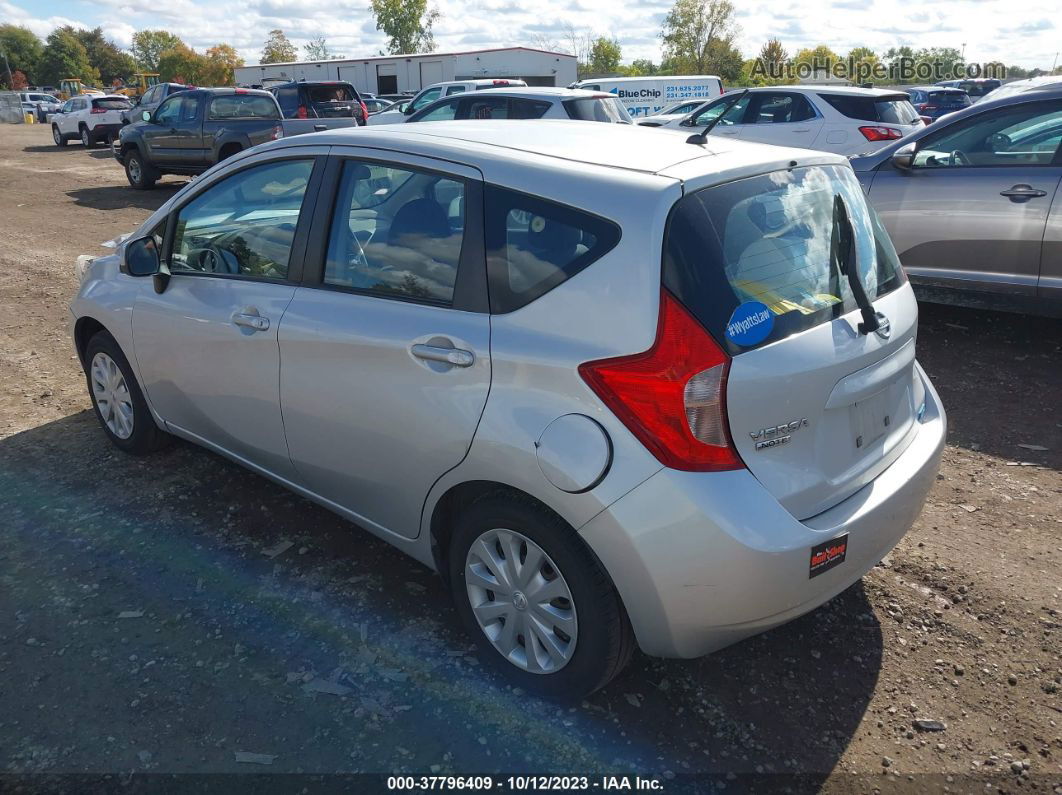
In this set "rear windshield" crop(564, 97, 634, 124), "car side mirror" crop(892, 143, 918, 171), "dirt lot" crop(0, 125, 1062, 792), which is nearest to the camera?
"dirt lot" crop(0, 125, 1062, 792)

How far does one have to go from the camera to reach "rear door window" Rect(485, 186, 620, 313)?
2.54 metres

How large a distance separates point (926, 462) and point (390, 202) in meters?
2.14

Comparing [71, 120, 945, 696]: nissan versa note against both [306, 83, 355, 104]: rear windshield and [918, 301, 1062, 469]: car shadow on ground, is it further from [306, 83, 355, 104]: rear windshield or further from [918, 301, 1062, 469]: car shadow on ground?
[306, 83, 355, 104]: rear windshield

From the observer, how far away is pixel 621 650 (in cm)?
262

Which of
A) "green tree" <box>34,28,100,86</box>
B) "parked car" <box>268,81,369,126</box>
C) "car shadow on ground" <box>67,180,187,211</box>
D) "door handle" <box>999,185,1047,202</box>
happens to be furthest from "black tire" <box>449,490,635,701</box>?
"green tree" <box>34,28,100,86</box>

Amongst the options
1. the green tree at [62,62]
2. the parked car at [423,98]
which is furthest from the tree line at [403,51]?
the parked car at [423,98]

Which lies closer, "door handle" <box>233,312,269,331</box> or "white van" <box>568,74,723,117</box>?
"door handle" <box>233,312,269,331</box>

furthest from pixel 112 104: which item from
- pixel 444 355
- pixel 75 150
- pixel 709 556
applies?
pixel 709 556

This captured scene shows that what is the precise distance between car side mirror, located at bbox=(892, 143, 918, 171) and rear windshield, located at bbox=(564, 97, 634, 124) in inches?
214

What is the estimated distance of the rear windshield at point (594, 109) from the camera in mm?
11648

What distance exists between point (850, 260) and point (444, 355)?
4.58ft

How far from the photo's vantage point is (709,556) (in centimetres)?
235

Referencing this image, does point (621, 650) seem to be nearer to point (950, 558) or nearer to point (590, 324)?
point (590, 324)

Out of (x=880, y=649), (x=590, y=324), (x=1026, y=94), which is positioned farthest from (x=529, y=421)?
(x=1026, y=94)
